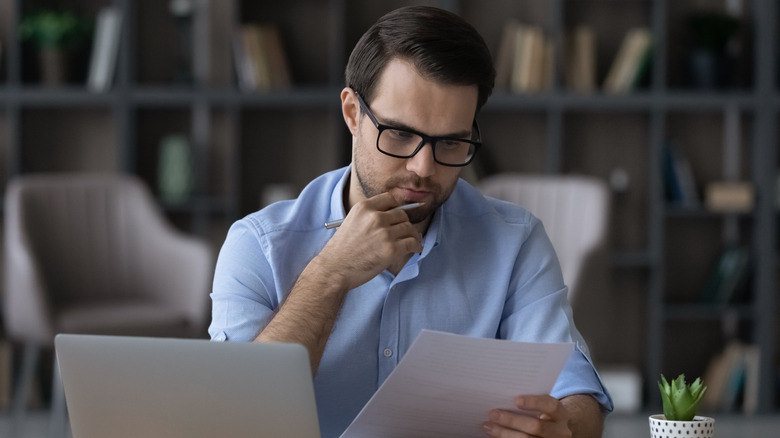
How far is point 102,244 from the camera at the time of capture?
Result: 365 centimetres

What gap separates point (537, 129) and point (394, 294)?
306 centimetres

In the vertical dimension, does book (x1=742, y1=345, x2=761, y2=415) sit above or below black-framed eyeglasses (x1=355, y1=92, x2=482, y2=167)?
below

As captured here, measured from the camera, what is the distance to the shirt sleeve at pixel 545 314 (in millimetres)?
1383

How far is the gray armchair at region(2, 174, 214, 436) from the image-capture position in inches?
128

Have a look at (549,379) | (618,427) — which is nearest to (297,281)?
(549,379)

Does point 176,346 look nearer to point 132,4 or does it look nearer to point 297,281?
point 297,281

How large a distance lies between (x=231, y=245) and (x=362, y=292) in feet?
0.73

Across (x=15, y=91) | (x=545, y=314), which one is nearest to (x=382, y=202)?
(x=545, y=314)

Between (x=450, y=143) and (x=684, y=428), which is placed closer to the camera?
(x=684, y=428)

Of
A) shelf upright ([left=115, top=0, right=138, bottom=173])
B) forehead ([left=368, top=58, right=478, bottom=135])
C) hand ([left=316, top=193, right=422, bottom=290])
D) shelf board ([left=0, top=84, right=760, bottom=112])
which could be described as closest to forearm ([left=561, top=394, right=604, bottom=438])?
hand ([left=316, top=193, right=422, bottom=290])

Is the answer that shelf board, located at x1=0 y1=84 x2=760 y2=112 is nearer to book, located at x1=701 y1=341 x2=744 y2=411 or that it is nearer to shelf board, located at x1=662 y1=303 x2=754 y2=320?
shelf board, located at x1=662 y1=303 x2=754 y2=320

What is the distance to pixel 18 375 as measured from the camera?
13.7ft

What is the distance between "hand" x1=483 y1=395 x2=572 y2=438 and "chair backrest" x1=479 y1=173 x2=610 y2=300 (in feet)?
7.09

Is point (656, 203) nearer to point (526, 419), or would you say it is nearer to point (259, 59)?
point (259, 59)
